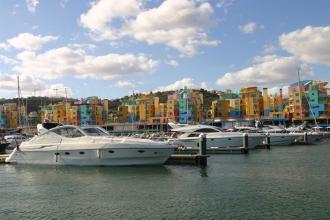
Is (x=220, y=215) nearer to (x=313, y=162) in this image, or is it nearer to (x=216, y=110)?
(x=313, y=162)

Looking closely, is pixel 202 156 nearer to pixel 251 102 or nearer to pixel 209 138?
pixel 209 138

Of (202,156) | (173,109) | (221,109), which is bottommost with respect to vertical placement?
(202,156)

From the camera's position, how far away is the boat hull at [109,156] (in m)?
32.0

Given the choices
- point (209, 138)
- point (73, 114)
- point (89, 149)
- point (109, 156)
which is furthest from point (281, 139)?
point (73, 114)

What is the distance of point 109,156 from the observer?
32.2m

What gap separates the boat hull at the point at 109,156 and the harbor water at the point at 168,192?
608mm

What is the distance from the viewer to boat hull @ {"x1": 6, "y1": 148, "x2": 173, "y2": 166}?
32.0 m

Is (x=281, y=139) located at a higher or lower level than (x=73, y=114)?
lower

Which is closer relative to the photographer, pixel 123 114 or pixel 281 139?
pixel 281 139

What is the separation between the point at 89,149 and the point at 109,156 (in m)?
1.72

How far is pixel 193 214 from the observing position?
57.6ft

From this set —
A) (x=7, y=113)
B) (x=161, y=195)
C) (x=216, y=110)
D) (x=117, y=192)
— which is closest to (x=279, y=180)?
(x=161, y=195)

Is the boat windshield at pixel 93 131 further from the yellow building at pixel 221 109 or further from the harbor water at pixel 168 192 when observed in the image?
the yellow building at pixel 221 109

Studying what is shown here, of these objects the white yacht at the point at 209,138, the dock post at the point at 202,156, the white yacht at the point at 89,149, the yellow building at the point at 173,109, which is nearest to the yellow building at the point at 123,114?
the yellow building at the point at 173,109
